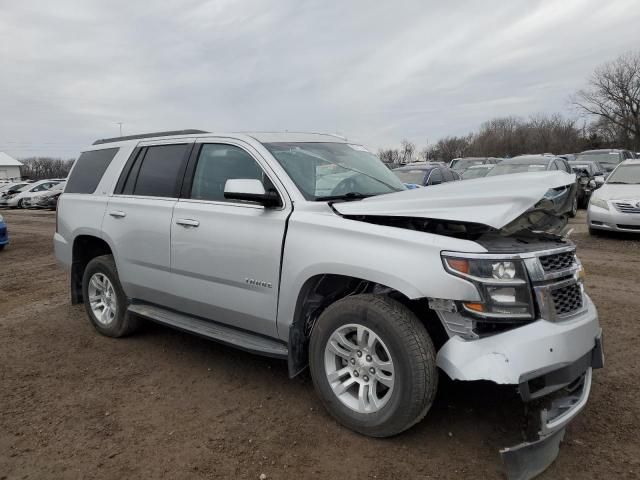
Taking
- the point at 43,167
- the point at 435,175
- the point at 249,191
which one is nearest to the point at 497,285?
the point at 249,191

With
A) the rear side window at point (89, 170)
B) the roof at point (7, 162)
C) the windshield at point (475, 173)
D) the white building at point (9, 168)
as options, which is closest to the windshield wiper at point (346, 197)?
the rear side window at point (89, 170)

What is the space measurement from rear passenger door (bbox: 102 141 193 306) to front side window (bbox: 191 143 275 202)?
221 mm

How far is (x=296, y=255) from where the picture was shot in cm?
335

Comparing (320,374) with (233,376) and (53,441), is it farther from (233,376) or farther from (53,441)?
(53,441)

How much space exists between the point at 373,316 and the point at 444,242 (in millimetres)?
607

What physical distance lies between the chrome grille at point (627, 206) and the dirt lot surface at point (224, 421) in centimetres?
580

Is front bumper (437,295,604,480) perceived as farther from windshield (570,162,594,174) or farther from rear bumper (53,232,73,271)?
windshield (570,162,594,174)

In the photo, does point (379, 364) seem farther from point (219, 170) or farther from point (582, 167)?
point (582, 167)

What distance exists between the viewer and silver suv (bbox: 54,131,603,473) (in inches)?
107

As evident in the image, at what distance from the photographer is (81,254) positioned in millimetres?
5449

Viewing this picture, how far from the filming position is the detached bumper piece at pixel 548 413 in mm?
2580

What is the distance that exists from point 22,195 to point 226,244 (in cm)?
2931

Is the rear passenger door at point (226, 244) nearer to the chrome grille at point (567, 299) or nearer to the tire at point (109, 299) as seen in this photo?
the tire at point (109, 299)

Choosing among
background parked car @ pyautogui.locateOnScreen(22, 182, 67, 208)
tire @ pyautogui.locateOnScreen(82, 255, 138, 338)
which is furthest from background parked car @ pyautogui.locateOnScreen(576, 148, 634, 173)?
background parked car @ pyautogui.locateOnScreen(22, 182, 67, 208)
